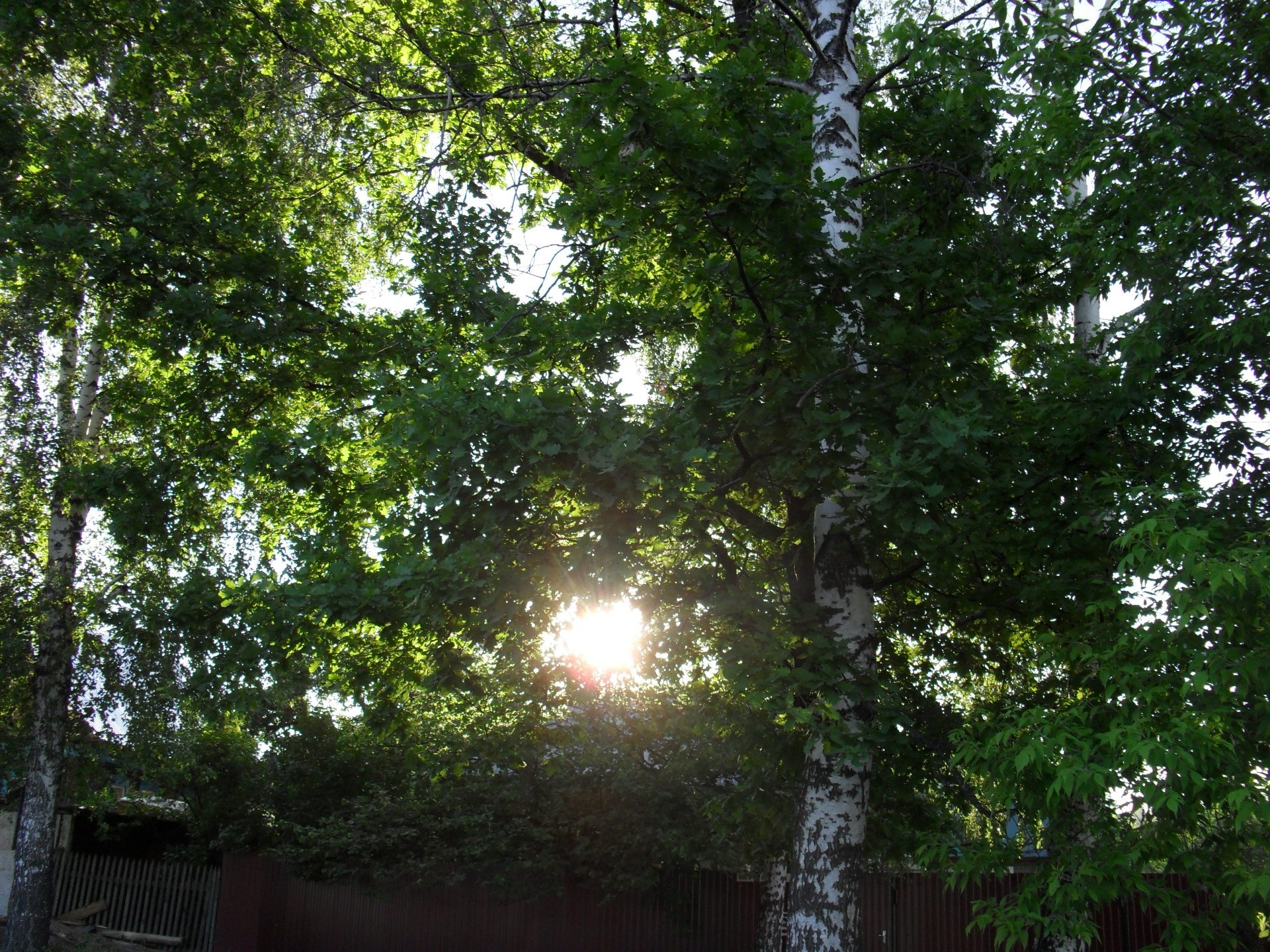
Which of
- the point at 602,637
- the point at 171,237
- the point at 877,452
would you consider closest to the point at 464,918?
the point at 602,637

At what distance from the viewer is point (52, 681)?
12.6 m

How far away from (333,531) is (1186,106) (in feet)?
22.8

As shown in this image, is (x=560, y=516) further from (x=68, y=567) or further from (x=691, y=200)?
(x=68, y=567)

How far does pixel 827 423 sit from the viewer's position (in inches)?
224

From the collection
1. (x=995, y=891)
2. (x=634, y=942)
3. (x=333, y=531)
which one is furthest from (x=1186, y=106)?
(x=634, y=942)

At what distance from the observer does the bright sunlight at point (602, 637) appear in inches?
265

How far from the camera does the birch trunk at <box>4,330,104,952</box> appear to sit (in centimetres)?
1209

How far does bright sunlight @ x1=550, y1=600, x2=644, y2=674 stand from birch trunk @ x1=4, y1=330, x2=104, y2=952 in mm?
6976

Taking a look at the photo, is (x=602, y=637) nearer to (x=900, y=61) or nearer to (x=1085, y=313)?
(x=900, y=61)

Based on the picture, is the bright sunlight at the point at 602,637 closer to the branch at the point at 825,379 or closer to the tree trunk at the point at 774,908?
the branch at the point at 825,379

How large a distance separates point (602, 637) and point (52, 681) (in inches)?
356

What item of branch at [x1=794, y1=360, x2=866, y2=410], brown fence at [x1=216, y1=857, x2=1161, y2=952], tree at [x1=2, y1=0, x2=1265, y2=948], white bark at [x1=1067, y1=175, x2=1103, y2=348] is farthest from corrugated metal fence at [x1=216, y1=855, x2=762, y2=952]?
branch at [x1=794, y1=360, x2=866, y2=410]

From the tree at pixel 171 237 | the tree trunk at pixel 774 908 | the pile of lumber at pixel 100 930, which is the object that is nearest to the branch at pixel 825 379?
the tree at pixel 171 237

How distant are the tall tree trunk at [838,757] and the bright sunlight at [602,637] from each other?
1341 mm
